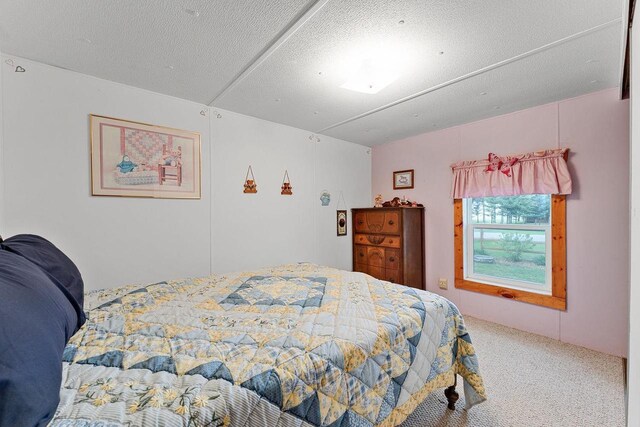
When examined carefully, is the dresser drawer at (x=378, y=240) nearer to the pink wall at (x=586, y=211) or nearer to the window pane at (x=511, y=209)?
the window pane at (x=511, y=209)

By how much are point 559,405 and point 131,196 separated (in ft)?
11.7

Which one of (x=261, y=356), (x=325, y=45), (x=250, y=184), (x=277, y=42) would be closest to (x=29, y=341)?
(x=261, y=356)

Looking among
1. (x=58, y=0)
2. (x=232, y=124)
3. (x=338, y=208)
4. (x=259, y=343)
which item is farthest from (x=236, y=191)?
(x=259, y=343)

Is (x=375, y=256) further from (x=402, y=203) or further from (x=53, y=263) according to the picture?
(x=53, y=263)

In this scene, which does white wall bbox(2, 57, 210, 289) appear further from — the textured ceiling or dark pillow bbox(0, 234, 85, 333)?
dark pillow bbox(0, 234, 85, 333)

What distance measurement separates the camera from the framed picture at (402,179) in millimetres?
3984

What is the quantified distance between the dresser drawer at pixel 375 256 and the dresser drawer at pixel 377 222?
256mm

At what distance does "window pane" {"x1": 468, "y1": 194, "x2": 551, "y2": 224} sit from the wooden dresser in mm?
693

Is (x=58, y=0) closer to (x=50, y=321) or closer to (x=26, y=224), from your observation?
(x=26, y=224)

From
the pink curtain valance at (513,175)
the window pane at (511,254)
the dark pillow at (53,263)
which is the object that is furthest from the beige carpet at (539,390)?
the dark pillow at (53,263)

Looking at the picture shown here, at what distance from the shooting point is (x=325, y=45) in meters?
1.82

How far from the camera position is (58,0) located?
4.77 feet

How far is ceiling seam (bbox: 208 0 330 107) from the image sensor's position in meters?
1.52

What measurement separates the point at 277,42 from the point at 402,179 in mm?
2792
